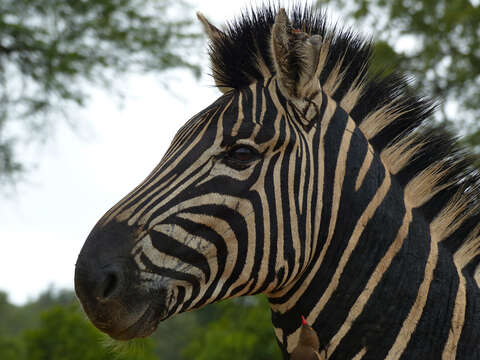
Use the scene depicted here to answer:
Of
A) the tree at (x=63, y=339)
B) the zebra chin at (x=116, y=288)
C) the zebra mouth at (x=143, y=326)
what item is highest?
the tree at (x=63, y=339)

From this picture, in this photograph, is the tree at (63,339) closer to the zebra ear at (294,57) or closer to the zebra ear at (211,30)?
the zebra ear at (211,30)

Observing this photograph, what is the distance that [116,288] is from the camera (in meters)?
1.97

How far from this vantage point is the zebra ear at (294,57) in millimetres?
2332

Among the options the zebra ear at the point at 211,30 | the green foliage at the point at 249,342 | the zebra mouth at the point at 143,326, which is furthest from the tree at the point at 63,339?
the zebra mouth at the point at 143,326

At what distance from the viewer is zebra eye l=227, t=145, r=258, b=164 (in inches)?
90.4

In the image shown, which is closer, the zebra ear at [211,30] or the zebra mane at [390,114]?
the zebra mane at [390,114]

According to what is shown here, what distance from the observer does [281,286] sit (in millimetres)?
2328

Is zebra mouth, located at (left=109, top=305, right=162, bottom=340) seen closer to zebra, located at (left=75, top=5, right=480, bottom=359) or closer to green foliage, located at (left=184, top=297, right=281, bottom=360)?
zebra, located at (left=75, top=5, right=480, bottom=359)

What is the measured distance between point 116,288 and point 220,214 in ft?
1.75

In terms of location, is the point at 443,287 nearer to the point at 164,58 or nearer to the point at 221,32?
the point at 221,32

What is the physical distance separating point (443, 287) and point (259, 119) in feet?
3.82

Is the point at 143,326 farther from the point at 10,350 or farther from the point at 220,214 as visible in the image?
the point at 10,350

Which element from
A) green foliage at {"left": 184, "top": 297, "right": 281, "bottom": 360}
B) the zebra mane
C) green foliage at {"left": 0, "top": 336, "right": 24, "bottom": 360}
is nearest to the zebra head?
the zebra mane

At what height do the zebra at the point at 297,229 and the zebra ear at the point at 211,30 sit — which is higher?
the zebra ear at the point at 211,30
